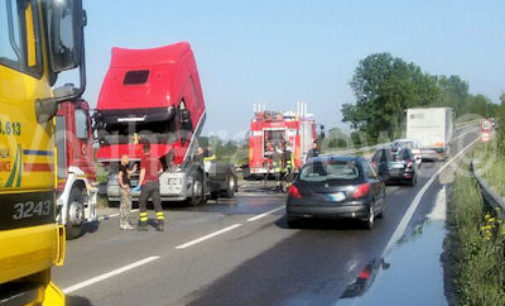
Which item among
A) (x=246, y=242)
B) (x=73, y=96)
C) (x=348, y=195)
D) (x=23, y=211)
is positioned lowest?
(x=246, y=242)

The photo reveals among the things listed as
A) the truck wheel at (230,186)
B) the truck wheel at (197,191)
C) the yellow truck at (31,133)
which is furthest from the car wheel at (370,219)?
the yellow truck at (31,133)

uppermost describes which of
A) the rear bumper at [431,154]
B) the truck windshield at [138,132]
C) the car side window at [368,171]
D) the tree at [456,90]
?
the tree at [456,90]

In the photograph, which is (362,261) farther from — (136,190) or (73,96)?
(136,190)

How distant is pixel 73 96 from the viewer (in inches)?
159

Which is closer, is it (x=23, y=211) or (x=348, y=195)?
(x=23, y=211)

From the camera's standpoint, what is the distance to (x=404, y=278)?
7824 mm

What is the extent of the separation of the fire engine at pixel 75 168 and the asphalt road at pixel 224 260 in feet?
1.50

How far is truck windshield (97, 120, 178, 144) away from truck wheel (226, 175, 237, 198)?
380 cm

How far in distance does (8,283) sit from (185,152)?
13146 millimetres

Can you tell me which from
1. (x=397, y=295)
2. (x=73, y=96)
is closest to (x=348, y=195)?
(x=397, y=295)

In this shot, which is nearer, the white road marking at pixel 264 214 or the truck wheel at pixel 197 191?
the white road marking at pixel 264 214

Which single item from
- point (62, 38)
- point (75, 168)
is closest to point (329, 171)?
point (75, 168)

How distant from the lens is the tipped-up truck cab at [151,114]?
1599cm

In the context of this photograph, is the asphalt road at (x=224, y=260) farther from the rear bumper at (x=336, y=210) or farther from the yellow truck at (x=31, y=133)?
the yellow truck at (x=31, y=133)
